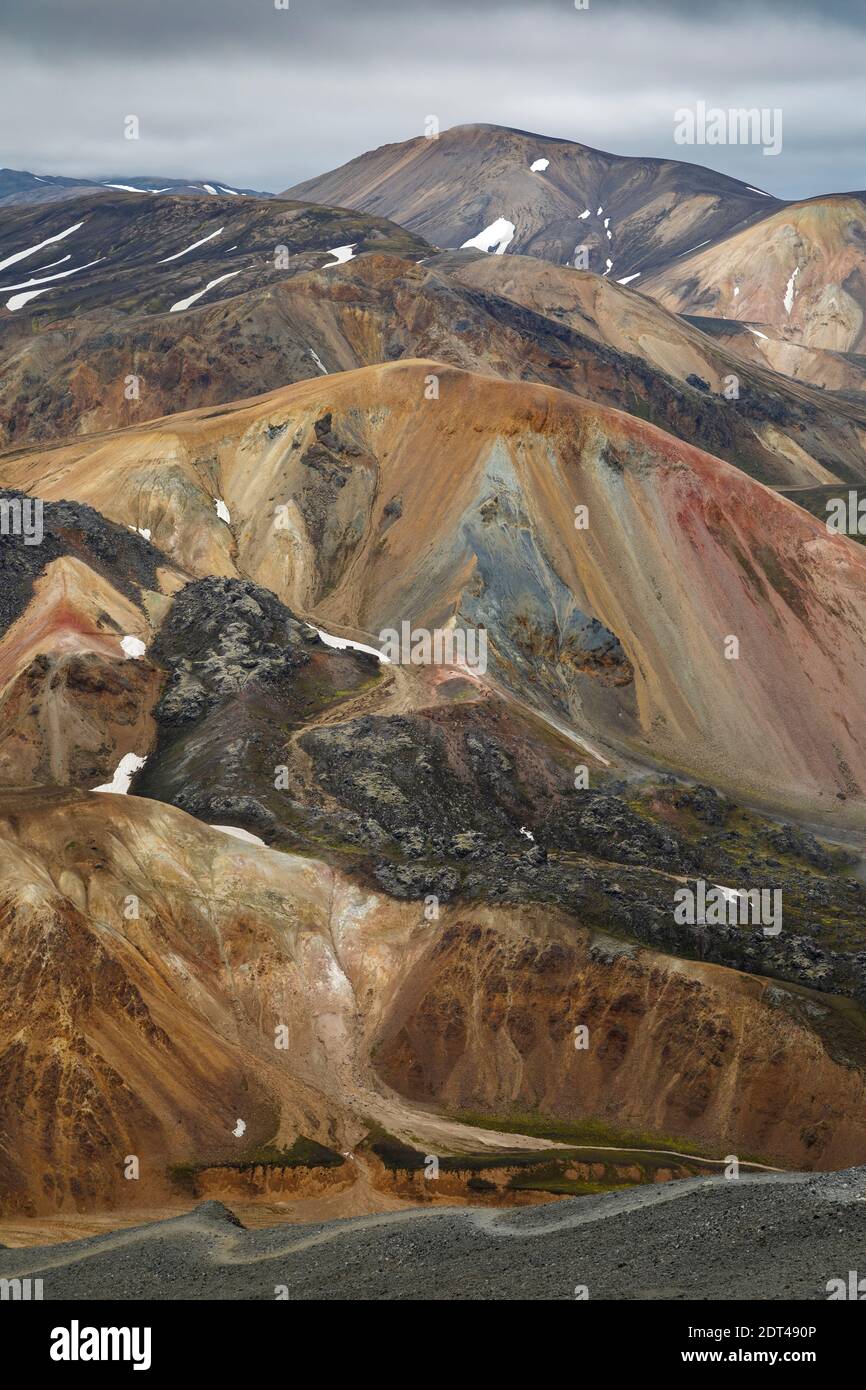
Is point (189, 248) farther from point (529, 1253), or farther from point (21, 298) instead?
point (529, 1253)

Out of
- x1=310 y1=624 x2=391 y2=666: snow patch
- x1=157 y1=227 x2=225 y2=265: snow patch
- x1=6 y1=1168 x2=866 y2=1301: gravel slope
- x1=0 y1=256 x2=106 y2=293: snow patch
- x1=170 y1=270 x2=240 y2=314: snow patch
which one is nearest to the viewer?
x1=6 y1=1168 x2=866 y2=1301: gravel slope

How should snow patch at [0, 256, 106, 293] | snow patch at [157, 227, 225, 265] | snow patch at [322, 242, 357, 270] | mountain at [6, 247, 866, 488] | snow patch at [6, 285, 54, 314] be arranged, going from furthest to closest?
snow patch at [157, 227, 225, 265] → snow patch at [0, 256, 106, 293] → snow patch at [6, 285, 54, 314] → snow patch at [322, 242, 357, 270] → mountain at [6, 247, 866, 488]

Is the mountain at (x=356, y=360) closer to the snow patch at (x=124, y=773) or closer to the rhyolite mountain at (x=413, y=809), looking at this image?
the rhyolite mountain at (x=413, y=809)

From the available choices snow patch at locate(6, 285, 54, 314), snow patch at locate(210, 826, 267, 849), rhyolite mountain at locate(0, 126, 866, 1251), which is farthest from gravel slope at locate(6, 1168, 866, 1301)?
snow patch at locate(6, 285, 54, 314)

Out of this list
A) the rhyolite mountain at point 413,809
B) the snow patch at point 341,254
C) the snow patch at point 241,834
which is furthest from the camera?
the snow patch at point 341,254

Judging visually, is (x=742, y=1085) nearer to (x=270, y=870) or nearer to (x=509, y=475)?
(x=270, y=870)

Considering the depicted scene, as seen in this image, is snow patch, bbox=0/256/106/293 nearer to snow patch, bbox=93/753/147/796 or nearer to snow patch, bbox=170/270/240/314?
snow patch, bbox=170/270/240/314

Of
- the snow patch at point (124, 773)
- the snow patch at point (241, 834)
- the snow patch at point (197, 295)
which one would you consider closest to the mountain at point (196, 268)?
the snow patch at point (197, 295)

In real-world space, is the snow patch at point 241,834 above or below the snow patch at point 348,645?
below
